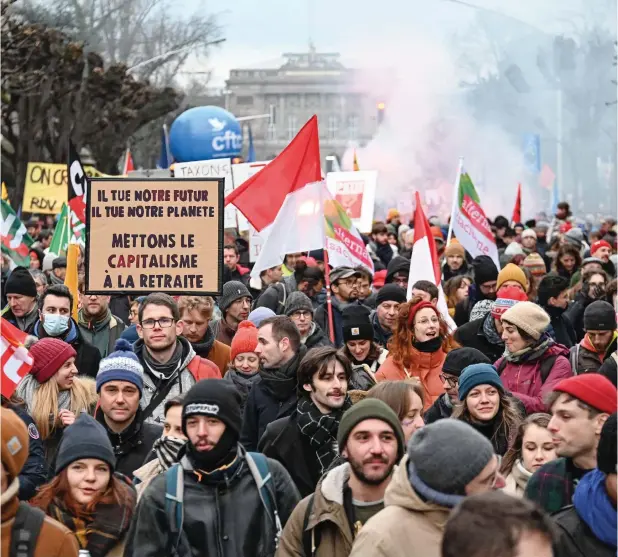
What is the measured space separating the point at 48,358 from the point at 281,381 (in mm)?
1107

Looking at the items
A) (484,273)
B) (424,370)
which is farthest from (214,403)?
(484,273)

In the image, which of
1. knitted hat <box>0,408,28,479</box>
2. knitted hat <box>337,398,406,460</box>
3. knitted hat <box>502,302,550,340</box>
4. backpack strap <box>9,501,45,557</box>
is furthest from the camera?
knitted hat <box>502,302,550,340</box>

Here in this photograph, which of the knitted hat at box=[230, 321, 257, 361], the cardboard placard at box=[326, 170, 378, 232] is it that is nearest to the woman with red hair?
the knitted hat at box=[230, 321, 257, 361]

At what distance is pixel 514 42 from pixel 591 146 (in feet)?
40.5

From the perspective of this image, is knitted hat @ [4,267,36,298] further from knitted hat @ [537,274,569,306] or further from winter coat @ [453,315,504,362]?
knitted hat @ [537,274,569,306]

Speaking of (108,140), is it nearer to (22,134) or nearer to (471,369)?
(22,134)

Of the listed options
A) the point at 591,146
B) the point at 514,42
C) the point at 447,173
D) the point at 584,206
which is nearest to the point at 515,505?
the point at 447,173

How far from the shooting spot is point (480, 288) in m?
12.2

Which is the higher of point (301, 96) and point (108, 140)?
point (301, 96)

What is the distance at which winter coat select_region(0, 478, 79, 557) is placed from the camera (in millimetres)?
4449

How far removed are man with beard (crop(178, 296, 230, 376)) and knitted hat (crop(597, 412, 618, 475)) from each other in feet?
14.6

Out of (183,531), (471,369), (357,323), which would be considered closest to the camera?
(183,531)

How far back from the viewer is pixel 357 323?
28.4 ft

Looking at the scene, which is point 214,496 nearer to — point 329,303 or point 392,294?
point 392,294
